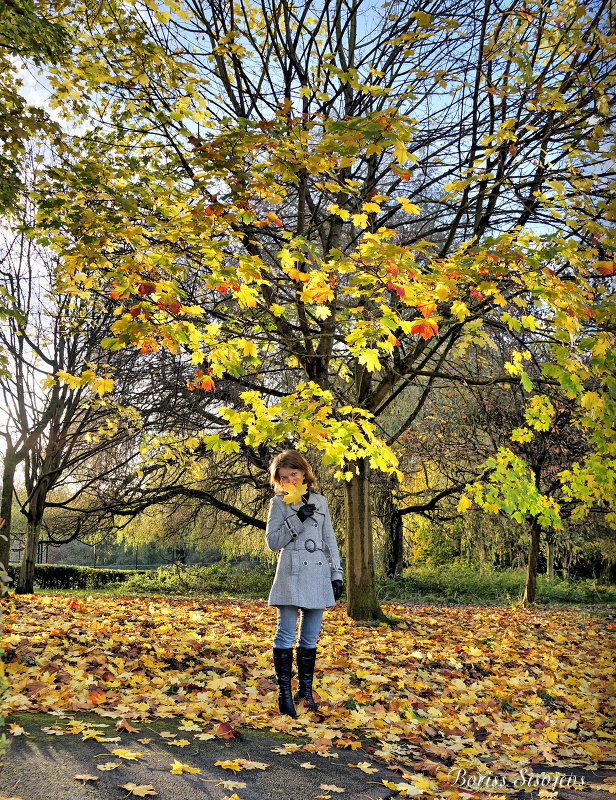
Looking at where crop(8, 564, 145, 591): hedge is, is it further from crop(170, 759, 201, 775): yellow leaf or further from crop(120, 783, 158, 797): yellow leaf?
crop(120, 783, 158, 797): yellow leaf

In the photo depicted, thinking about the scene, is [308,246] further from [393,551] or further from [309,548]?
[393,551]

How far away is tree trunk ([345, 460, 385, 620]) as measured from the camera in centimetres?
801

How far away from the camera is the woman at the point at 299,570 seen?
394cm

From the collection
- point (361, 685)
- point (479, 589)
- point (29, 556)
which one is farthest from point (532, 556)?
point (29, 556)

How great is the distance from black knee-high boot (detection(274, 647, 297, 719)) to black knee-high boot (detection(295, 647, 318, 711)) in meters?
0.19

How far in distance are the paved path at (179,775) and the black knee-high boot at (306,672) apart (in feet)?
1.97

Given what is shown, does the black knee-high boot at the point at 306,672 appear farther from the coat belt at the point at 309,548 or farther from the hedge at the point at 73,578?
the hedge at the point at 73,578

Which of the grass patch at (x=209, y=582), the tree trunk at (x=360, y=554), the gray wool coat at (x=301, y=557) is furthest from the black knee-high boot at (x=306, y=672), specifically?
the grass patch at (x=209, y=582)

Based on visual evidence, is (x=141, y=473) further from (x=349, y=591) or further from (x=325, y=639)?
(x=325, y=639)

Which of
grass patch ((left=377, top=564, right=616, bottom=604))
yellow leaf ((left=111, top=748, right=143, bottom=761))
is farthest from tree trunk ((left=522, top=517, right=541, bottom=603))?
yellow leaf ((left=111, top=748, right=143, bottom=761))

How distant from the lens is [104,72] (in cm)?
534

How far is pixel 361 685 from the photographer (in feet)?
16.4

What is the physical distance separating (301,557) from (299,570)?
9 cm

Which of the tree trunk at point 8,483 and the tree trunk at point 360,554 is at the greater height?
the tree trunk at point 8,483
